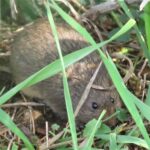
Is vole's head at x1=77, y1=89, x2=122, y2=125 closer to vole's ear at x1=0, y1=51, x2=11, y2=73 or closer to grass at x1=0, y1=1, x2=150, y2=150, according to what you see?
grass at x1=0, y1=1, x2=150, y2=150

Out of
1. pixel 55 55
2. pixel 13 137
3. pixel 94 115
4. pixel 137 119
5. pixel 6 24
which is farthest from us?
pixel 6 24

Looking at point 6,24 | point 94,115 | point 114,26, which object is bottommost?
point 94,115

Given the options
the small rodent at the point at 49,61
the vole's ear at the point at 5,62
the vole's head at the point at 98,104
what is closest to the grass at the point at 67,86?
the vole's head at the point at 98,104

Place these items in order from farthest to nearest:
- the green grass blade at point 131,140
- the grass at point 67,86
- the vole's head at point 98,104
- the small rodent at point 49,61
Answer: the small rodent at point 49,61 < the vole's head at point 98,104 < the green grass blade at point 131,140 < the grass at point 67,86

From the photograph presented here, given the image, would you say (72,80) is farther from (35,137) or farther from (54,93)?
(35,137)

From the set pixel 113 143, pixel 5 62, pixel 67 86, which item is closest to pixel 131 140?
pixel 113 143

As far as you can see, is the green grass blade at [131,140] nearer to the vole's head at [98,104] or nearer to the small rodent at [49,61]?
the vole's head at [98,104]

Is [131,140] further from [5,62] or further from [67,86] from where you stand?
[5,62]

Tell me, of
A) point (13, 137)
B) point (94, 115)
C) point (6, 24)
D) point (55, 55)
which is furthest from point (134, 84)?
point (6, 24)
